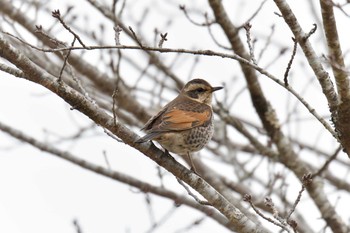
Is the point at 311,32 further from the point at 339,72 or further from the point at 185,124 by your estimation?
the point at 185,124

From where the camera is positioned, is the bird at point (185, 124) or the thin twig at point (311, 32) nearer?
the thin twig at point (311, 32)

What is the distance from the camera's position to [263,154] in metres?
7.55

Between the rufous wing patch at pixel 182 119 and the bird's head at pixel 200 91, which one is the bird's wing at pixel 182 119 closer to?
the rufous wing patch at pixel 182 119

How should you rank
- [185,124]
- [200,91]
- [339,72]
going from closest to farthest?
1. [339,72]
2. [185,124]
3. [200,91]

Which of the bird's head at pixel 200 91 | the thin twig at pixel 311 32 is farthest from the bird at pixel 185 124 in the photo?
the thin twig at pixel 311 32

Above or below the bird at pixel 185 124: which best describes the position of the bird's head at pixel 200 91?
above

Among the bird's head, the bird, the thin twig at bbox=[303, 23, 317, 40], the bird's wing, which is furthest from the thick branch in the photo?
the bird's head

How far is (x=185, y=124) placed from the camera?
5.93m

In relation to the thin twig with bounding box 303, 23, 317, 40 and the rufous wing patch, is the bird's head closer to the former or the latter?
the rufous wing patch

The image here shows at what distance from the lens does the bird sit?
5574 millimetres

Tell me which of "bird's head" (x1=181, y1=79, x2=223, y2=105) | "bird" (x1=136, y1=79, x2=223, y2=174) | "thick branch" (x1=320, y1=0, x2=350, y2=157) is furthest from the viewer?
"bird's head" (x1=181, y1=79, x2=223, y2=105)

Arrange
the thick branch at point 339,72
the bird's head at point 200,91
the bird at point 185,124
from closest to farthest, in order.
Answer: the thick branch at point 339,72 → the bird at point 185,124 → the bird's head at point 200,91

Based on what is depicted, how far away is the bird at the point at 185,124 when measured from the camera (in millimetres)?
5574

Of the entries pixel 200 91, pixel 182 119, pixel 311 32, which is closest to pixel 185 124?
pixel 182 119
